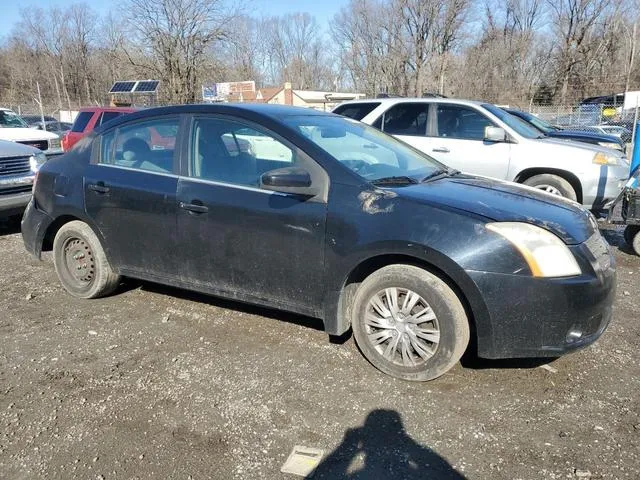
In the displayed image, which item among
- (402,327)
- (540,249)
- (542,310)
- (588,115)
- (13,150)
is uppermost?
(588,115)

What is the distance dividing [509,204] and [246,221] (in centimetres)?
170

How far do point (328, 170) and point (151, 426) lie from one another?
181cm

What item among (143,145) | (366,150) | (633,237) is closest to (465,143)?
(633,237)

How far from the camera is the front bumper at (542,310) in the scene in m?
2.91

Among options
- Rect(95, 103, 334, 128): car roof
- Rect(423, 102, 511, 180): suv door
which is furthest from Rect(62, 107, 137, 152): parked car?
Rect(95, 103, 334, 128): car roof

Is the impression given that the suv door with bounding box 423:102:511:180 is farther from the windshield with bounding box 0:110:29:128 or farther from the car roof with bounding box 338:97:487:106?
the windshield with bounding box 0:110:29:128

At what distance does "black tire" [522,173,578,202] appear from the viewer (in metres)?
7.11

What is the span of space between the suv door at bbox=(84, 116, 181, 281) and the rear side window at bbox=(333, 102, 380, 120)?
14.9 ft

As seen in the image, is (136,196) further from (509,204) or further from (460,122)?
(460,122)

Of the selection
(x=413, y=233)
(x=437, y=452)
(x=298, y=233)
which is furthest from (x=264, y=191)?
(x=437, y=452)

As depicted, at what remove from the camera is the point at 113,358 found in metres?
3.65

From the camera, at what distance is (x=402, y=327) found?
3.24m

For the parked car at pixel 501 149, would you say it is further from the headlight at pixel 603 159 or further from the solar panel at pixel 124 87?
the solar panel at pixel 124 87

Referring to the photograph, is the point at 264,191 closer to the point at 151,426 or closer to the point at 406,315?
the point at 406,315
